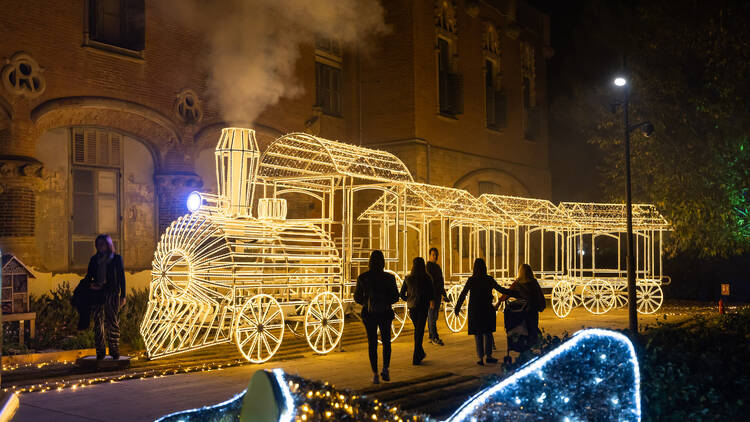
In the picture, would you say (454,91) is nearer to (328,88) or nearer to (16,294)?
(328,88)

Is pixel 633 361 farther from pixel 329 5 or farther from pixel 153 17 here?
pixel 329 5

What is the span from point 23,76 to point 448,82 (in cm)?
1434

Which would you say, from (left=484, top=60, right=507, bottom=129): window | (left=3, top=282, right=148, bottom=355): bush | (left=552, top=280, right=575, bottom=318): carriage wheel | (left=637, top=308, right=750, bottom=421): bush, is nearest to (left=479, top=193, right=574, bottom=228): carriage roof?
(left=552, top=280, right=575, bottom=318): carriage wheel

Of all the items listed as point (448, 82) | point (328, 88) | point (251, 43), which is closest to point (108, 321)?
point (251, 43)

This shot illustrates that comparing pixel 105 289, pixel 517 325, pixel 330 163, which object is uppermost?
pixel 330 163

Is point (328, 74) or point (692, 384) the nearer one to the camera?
point (692, 384)

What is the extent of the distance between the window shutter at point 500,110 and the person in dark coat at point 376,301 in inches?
760

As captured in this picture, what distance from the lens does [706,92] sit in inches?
766

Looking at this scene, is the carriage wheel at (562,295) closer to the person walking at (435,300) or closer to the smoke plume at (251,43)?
the person walking at (435,300)

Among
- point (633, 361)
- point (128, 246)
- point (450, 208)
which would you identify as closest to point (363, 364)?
point (450, 208)

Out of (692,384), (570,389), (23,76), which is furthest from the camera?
(23,76)

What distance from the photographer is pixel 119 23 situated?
17.0 meters

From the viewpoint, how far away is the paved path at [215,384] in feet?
25.7

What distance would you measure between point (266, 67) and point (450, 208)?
252 inches
